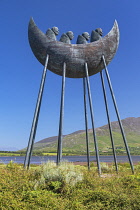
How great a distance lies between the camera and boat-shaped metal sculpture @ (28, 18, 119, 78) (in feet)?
46.0

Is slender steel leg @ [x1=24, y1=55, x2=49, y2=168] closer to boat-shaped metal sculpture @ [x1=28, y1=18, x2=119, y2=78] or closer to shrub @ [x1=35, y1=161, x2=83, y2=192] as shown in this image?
boat-shaped metal sculpture @ [x1=28, y1=18, x2=119, y2=78]

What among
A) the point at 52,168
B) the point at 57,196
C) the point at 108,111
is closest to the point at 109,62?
the point at 108,111

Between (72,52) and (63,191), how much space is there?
29.4ft

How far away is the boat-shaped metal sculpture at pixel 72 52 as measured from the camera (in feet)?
46.0

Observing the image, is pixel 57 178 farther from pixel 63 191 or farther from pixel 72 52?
pixel 72 52

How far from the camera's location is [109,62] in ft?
51.9

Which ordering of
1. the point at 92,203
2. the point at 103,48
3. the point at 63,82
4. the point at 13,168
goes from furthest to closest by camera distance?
the point at 103,48
the point at 63,82
the point at 13,168
the point at 92,203

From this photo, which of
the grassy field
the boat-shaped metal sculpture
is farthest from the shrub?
the boat-shaped metal sculpture

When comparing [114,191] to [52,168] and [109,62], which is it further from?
[109,62]

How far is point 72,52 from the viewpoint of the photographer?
13977 millimetres

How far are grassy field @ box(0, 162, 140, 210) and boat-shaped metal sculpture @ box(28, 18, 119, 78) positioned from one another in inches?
282

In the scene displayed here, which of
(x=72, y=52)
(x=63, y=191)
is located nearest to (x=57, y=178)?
(x=63, y=191)

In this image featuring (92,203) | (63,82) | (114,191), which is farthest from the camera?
(63,82)

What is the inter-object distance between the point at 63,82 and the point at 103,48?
3.91 meters
